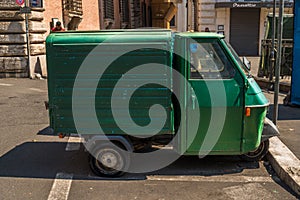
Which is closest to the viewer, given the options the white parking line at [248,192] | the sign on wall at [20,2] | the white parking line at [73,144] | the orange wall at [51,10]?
the white parking line at [248,192]

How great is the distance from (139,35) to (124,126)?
1.24 metres

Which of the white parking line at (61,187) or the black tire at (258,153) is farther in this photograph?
the black tire at (258,153)

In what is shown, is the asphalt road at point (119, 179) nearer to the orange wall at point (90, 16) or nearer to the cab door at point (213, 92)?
the cab door at point (213, 92)

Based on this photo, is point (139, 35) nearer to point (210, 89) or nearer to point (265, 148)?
point (210, 89)

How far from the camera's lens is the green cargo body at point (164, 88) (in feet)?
16.2

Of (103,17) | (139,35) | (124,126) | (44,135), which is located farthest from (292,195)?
(103,17)

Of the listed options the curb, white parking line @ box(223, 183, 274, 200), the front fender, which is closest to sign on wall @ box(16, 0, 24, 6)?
the curb

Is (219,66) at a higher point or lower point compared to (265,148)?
higher

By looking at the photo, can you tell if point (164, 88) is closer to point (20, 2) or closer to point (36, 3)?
point (20, 2)

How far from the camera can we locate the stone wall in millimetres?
12625

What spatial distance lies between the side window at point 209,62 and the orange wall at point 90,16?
12503mm

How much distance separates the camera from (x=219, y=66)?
16.8ft

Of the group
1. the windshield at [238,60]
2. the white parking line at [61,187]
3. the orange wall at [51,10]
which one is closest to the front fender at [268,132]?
the windshield at [238,60]

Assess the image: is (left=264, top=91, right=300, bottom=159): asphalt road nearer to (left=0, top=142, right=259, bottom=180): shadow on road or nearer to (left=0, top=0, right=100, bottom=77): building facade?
(left=0, top=142, right=259, bottom=180): shadow on road
